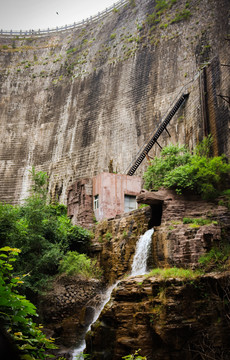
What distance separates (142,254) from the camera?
14.7m

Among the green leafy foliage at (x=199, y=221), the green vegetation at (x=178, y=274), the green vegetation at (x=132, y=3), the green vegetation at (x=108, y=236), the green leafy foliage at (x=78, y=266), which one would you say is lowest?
the green leafy foliage at (x=78, y=266)

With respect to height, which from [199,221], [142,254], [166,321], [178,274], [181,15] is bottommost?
[166,321]

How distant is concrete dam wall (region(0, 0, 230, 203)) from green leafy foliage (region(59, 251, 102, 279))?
8.84 meters

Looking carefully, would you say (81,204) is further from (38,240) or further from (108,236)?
(38,240)

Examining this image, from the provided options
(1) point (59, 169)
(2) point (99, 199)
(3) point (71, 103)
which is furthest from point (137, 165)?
(3) point (71, 103)

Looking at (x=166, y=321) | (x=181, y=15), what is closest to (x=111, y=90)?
(x=181, y=15)

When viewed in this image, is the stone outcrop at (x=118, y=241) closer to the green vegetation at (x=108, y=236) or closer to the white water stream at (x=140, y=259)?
the green vegetation at (x=108, y=236)

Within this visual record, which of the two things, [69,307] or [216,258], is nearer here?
[216,258]

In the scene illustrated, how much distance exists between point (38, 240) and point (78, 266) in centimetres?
227

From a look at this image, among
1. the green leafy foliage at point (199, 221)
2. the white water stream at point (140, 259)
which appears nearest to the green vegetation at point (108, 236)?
the white water stream at point (140, 259)

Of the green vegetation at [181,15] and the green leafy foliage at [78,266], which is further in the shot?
the green vegetation at [181,15]

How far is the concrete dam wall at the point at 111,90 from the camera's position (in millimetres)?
23578

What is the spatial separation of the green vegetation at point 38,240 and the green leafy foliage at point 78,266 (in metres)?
0.37

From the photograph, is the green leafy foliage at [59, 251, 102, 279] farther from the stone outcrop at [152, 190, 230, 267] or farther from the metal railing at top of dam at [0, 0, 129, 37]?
the metal railing at top of dam at [0, 0, 129, 37]
